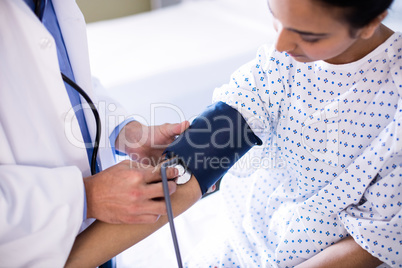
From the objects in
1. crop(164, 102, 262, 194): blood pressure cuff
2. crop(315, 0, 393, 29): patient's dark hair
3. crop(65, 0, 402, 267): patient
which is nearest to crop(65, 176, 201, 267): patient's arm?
crop(65, 0, 402, 267): patient

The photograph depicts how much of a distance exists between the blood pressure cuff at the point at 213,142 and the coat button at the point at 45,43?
1.14ft

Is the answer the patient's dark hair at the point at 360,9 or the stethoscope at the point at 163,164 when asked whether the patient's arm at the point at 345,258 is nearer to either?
the stethoscope at the point at 163,164

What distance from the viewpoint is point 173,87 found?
1840 mm

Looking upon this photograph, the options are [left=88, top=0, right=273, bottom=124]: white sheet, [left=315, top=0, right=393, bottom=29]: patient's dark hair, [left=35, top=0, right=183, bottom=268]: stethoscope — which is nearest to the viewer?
[left=315, top=0, right=393, bottom=29]: patient's dark hair

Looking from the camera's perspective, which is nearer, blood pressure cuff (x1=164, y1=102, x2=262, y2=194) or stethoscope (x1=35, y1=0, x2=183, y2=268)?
stethoscope (x1=35, y1=0, x2=183, y2=268)

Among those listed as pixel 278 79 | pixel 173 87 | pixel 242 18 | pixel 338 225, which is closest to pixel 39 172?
pixel 278 79

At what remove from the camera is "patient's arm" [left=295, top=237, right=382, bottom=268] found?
Result: 868 millimetres

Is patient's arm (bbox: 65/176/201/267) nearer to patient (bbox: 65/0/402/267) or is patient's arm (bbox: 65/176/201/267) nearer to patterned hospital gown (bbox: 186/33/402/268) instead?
patient (bbox: 65/0/402/267)

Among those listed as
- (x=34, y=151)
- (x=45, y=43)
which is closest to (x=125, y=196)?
(x=34, y=151)

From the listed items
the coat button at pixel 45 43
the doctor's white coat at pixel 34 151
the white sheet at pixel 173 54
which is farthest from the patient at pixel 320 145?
the white sheet at pixel 173 54

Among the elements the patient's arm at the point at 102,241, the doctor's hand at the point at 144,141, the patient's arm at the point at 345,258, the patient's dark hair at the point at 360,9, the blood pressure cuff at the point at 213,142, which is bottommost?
the patient's arm at the point at 345,258

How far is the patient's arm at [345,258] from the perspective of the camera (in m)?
0.87

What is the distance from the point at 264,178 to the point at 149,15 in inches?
66.9

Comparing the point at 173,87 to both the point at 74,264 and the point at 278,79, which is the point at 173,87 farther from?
the point at 74,264
